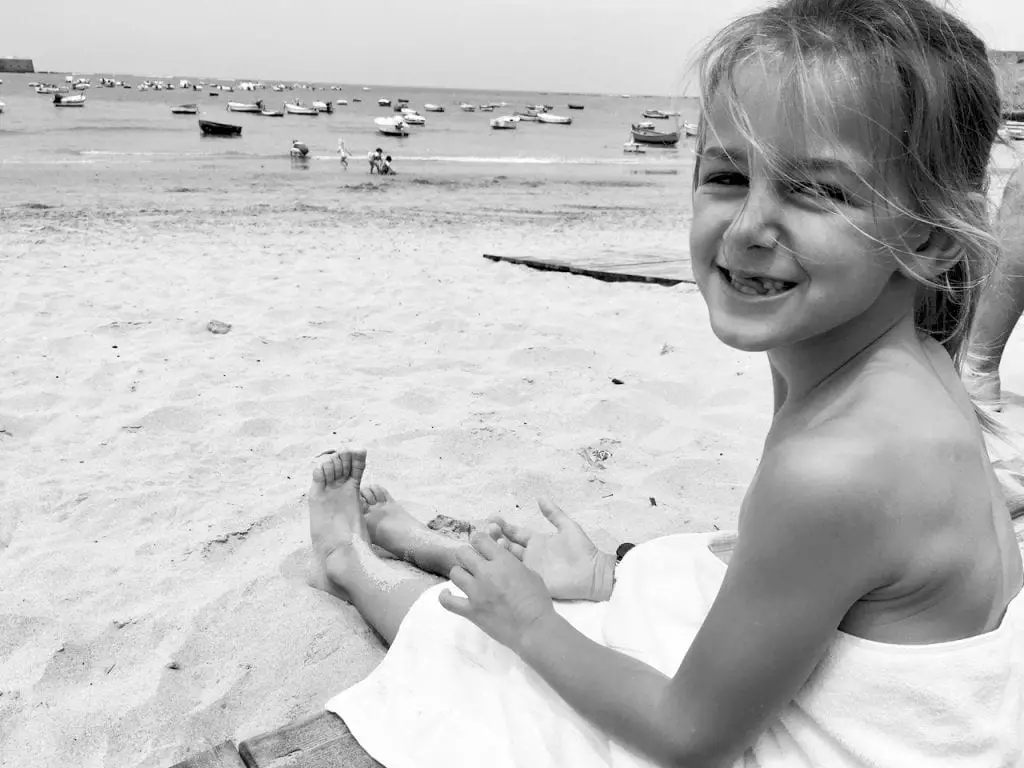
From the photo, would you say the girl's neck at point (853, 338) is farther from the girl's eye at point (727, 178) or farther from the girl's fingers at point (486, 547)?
the girl's fingers at point (486, 547)

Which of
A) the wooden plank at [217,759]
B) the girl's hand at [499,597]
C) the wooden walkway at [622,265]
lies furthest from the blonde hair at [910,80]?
the wooden walkway at [622,265]

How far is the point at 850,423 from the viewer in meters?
1.10

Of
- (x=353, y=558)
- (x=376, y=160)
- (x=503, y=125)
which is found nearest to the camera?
(x=353, y=558)

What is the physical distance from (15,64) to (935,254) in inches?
4933

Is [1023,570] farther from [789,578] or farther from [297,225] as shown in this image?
[297,225]

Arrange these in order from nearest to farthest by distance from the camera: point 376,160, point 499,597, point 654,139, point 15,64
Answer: point 499,597
point 376,160
point 654,139
point 15,64

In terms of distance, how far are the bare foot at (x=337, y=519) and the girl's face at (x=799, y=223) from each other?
1360mm

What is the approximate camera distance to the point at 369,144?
25.7 m

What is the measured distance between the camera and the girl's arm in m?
1.05

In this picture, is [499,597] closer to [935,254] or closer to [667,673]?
[667,673]

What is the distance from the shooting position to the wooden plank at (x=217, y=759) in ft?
4.78

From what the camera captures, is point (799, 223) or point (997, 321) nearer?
point (799, 223)

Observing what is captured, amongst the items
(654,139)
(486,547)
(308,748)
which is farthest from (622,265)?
(654,139)

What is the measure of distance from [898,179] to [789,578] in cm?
55
